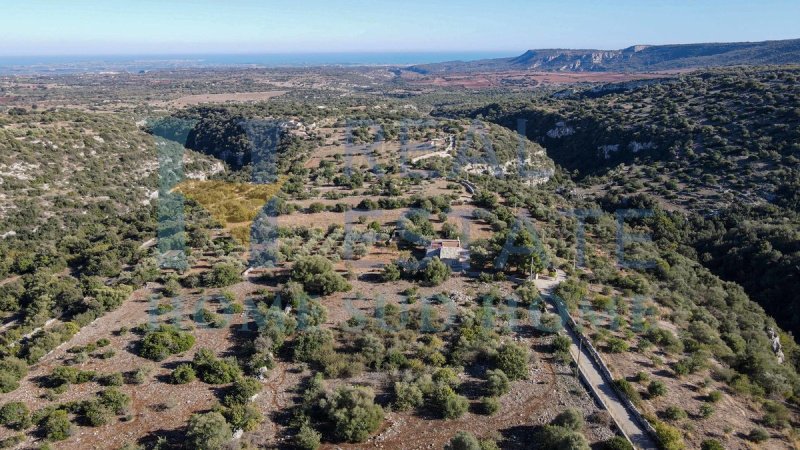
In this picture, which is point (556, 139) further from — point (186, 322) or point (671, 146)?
point (186, 322)

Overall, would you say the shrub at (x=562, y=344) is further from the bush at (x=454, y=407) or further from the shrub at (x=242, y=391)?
the shrub at (x=242, y=391)

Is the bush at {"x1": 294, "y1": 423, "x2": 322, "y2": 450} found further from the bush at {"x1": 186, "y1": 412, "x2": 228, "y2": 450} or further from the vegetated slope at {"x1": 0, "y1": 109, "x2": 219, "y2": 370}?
the vegetated slope at {"x1": 0, "y1": 109, "x2": 219, "y2": 370}

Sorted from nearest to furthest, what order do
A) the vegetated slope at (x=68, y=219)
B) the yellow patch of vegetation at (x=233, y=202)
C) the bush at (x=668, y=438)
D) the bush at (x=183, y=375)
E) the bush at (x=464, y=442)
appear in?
the bush at (x=464, y=442), the bush at (x=668, y=438), the bush at (x=183, y=375), the vegetated slope at (x=68, y=219), the yellow patch of vegetation at (x=233, y=202)

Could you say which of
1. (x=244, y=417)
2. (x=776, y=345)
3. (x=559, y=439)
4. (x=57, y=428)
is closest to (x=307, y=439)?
(x=244, y=417)

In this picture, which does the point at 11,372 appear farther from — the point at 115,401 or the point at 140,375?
the point at 115,401

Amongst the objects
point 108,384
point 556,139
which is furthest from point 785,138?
point 108,384

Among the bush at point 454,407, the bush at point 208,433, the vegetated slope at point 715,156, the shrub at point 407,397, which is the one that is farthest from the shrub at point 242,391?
the vegetated slope at point 715,156
